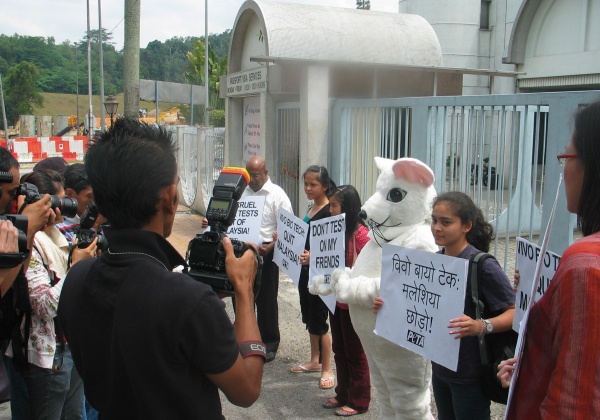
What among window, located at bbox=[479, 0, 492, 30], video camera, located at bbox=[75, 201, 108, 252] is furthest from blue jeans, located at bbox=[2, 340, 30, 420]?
window, located at bbox=[479, 0, 492, 30]

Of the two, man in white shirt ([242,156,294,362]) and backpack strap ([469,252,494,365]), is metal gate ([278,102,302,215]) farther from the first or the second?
backpack strap ([469,252,494,365])

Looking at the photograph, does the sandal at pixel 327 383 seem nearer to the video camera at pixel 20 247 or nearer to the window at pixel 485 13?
the video camera at pixel 20 247

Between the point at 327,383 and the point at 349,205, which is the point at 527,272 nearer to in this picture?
the point at 349,205

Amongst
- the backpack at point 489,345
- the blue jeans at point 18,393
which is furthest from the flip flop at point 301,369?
the blue jeans at point 18,393

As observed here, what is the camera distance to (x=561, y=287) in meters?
1.34

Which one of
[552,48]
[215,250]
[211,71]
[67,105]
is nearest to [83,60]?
[67,105]

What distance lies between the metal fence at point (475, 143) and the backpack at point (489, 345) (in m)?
1.45

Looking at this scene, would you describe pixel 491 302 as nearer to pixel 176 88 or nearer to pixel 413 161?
pixel 413 161

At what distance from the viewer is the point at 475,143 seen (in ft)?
17.0

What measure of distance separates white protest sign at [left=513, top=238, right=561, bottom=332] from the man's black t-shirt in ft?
5.00

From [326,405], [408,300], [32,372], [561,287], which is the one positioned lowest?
[326,405]

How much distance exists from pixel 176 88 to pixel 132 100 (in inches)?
172

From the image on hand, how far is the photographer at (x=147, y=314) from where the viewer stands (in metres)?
1.58

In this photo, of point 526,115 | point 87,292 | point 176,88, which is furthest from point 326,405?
point 176,88
